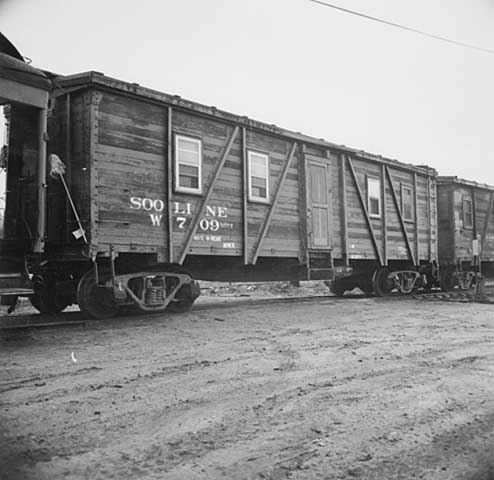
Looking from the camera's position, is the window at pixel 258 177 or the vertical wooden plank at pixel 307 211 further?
the vertical wooden plank at pixel 307 211

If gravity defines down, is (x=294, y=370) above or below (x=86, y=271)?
below

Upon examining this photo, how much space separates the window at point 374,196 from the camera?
14.1m

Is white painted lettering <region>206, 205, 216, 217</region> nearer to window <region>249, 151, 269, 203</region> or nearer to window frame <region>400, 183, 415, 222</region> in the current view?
window <region>249, 151, 269, 203</region>

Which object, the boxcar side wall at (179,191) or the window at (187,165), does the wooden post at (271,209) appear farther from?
the window at (187,165)

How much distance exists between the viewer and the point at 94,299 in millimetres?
8516

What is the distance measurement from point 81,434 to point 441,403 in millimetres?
2547

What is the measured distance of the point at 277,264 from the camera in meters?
12.4

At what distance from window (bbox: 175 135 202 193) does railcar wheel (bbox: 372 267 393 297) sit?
702 centimetres

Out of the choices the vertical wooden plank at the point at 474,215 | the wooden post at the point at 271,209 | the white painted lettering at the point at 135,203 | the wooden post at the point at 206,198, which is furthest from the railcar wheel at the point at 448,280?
the white painted lettering at the point at 135,203

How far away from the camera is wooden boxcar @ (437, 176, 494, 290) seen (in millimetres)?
17281

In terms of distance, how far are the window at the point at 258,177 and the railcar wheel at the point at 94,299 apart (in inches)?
144

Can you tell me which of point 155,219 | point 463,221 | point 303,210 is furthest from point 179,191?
point 463,221

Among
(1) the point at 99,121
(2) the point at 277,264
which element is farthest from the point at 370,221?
(1) the point at 99,121

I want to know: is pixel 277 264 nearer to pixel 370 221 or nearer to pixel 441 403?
pixel 370 221
